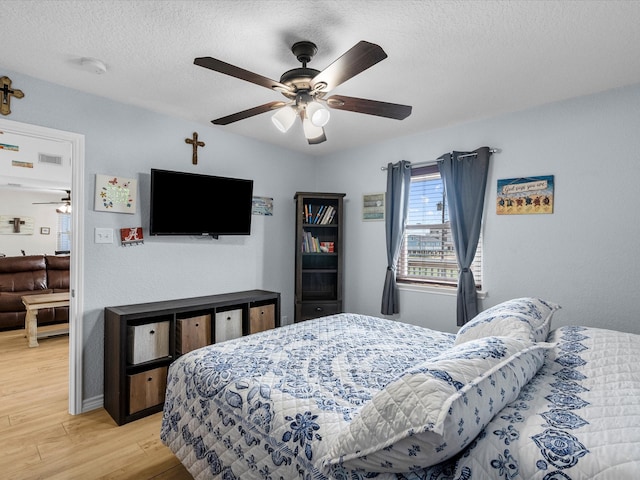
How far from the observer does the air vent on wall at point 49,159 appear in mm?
5203

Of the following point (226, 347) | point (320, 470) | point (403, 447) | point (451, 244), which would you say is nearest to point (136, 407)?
point (226, 347)

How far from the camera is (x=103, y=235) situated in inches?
108

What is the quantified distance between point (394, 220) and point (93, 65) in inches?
109

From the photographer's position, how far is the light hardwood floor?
6.43 feet

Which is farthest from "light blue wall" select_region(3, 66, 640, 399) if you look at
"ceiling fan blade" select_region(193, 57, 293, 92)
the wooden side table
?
the wooden side table

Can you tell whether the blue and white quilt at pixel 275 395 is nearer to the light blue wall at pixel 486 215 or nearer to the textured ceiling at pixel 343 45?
the light blue wall at pixel 486 215

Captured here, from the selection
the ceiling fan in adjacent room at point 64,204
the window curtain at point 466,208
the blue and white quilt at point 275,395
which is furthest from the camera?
the ceiling fan in adjacent room at point 64,204

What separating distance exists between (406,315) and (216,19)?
9.83 ft

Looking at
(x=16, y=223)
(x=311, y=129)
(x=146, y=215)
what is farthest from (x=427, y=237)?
(x=16, y=223)

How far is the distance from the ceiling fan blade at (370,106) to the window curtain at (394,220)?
1.61 meters

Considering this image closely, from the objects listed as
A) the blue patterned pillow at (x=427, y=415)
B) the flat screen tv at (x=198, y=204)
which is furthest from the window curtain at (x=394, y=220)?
the blue patterned pillow at (x=427, y=415)

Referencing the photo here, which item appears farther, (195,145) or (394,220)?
(394,220)

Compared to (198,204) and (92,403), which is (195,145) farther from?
(92,403)

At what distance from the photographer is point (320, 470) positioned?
111 centimetres
